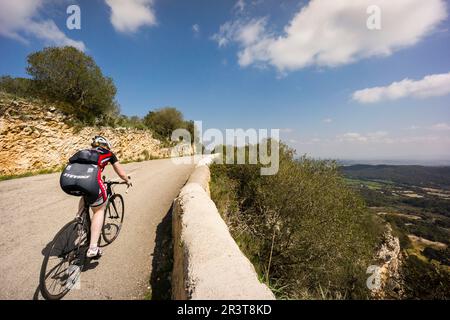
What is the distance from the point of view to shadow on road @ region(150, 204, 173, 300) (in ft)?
11.1

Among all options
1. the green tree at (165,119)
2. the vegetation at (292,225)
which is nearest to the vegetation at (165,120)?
the green tree at (165,119)

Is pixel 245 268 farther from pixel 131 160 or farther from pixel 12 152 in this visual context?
pixel 131 160

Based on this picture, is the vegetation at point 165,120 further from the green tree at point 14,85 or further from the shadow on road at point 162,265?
the shadow on road at point 162,265

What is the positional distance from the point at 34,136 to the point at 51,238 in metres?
8.66

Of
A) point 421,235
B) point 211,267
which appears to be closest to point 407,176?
point 421,235

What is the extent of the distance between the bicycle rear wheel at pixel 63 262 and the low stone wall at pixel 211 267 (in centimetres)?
156

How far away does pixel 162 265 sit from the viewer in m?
4.00

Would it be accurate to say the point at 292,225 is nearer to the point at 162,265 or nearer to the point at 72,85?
the point at 162,265

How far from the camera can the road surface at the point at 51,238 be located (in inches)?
125

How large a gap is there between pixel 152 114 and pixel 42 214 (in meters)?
32.1

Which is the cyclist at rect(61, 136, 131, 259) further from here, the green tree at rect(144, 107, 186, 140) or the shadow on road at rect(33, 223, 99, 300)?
the green tree at rect(144, 107, 186, 140)

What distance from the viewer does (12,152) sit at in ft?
30.4

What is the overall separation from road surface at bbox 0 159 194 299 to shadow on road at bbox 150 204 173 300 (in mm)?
100

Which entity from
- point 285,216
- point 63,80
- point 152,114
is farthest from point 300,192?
point 152,114
